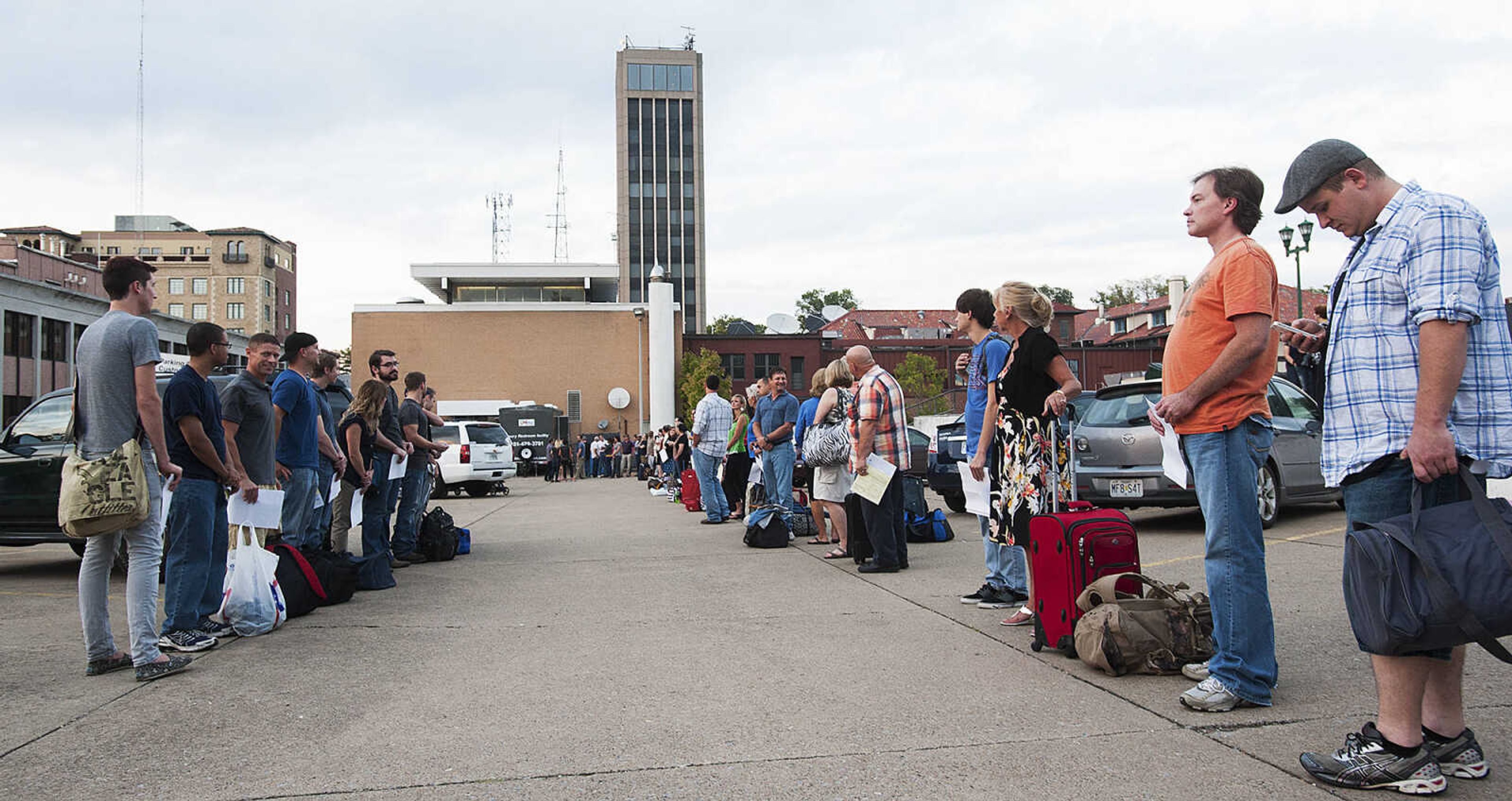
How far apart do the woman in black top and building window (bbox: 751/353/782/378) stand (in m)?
59.5

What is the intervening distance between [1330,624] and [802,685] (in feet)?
10.1

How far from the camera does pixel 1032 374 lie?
5.86 m

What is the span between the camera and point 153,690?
489 centimetres

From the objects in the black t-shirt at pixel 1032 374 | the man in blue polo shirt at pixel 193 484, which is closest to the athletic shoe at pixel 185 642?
the man in blue polo shirt at pixel 193 484

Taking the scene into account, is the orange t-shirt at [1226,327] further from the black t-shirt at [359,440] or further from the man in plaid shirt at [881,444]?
the black t-shirt at [359,440]

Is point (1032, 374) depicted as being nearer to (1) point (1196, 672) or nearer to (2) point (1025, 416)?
(2) point (1025, 416)

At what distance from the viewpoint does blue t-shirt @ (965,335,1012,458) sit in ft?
21.1

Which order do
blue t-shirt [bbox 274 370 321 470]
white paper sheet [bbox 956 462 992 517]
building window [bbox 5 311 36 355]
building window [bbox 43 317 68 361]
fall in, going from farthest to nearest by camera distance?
building window [bbox 43 317 68 361] < building window [bbox 5 311 36 355] < blue t-shirt [bbox 274 370 321 470] < white paper sheet [bbox 956 462 992 517]

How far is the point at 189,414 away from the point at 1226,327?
204 inches

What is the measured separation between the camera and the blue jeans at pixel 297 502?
7406 mm

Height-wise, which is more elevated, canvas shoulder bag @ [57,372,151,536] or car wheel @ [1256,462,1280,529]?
canvas shoulder bag @ [57,372,151,536]

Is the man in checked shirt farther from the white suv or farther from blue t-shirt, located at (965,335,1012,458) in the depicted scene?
the white suv

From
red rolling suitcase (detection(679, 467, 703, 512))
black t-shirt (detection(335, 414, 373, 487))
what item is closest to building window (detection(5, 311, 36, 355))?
red rolling suitcase (detection(679, 467, 703, 512))

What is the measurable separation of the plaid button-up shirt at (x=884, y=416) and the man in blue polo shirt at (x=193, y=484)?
4.35 m
